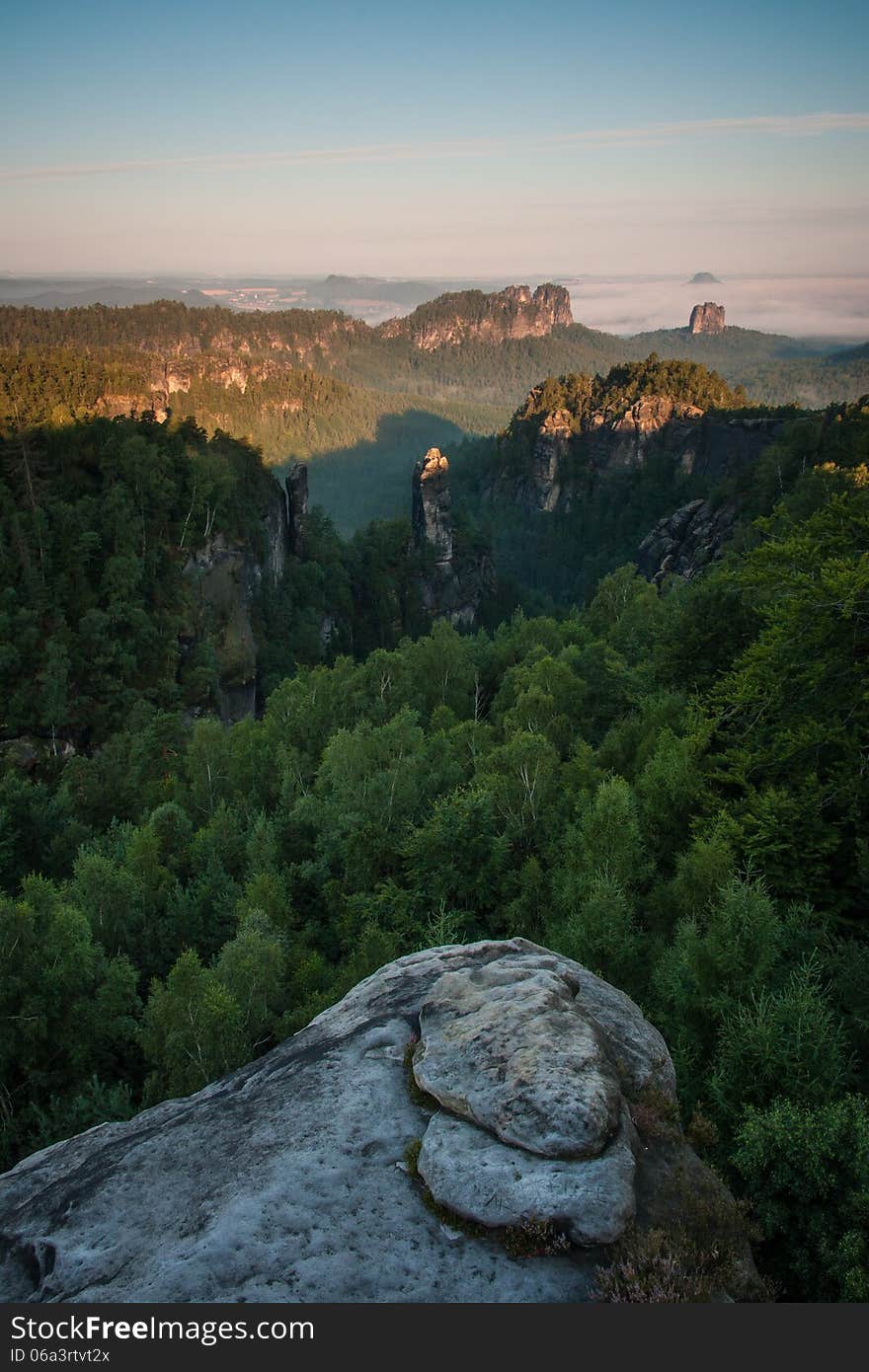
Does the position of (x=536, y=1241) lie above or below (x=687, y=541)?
above

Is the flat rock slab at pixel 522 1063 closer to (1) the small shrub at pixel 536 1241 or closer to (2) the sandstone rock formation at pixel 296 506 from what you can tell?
(1) the small shrub at pixel 536 1241

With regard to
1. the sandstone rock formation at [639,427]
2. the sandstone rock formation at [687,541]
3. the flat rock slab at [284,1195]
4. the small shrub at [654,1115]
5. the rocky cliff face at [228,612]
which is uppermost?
the sandstone rock formation at [639,427]

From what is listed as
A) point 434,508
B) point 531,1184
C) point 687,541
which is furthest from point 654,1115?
point 434,508

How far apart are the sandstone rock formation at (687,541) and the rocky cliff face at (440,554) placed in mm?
28538

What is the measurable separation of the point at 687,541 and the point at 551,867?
246 feet

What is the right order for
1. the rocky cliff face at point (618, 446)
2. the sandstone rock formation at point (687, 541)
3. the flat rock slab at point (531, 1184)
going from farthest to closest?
the rocky cliff face at point (618, 446) → the sandstone rock formation at point (687, 541) → the flat rock slab at point (531, 1184)

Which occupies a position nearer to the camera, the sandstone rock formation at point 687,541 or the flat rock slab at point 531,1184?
the flat rock slab at point 531,1184

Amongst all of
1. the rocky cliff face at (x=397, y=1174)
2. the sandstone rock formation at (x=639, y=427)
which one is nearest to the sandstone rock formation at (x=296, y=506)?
the sandstone rock formation at (x=639, y=427)

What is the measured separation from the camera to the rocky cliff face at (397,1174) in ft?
23.7

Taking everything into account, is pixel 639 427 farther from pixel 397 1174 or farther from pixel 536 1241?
pixel 536 1241

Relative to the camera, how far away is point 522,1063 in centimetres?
852

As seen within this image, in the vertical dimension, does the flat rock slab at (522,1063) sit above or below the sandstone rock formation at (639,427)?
below

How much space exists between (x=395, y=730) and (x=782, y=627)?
16541 millimetres

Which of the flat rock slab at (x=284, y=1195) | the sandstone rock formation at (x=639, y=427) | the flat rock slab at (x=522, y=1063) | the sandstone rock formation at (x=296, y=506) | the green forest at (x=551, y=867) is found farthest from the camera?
the sandstone rock formation at (x=639, y=427)
